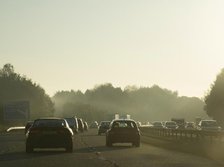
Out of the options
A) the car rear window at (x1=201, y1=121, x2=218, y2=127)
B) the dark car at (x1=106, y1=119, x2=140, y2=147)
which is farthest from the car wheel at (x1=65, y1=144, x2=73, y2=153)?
the car rear window at (x1=201, y1=121, x2=218, y2=127)

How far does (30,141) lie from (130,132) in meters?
10.5

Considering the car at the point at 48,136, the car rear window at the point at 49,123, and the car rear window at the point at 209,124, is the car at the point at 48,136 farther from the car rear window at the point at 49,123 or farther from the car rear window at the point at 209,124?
the car rear window at the point at 209,124

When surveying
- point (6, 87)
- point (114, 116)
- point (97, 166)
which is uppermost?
point (6, 87)

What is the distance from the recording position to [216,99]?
115188 millimetres

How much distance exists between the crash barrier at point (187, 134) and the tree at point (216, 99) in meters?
33.1

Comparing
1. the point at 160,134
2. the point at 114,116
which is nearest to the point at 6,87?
the point at 114,116

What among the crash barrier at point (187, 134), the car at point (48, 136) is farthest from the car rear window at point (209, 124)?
the car at point (48, 136)

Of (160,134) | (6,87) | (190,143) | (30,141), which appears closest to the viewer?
(30,141)

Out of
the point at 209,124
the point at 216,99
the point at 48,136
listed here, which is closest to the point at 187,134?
the point at 48,136

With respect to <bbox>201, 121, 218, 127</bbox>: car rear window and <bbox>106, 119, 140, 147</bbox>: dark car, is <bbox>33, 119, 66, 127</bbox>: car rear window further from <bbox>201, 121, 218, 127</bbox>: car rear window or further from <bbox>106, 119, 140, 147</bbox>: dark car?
<bbox>201, 121, 218, 127</bbox>: car rear window

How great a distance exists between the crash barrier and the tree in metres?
33.1

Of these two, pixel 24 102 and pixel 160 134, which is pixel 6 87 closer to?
pixel 24 102

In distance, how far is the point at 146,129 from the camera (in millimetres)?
79562

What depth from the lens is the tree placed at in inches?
4473
